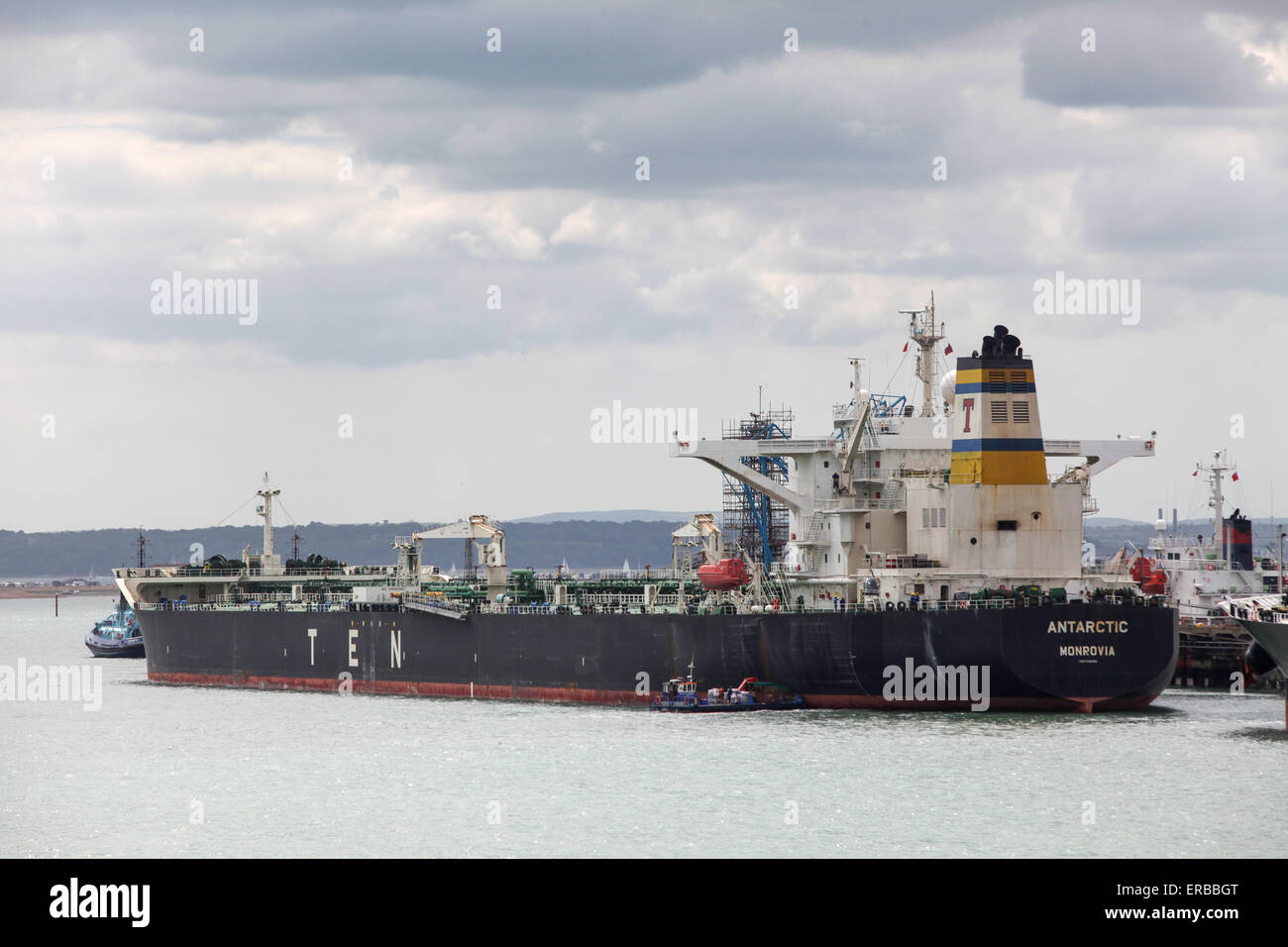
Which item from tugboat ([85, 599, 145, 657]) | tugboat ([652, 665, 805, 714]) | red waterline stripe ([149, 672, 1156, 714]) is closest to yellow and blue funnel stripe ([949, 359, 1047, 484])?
red waterline stripe ([149, 672, 1156, 714])

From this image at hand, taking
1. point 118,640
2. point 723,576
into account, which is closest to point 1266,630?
point 723,576

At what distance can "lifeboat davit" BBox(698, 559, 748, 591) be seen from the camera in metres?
58.8

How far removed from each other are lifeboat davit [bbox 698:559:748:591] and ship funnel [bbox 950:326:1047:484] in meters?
8.48

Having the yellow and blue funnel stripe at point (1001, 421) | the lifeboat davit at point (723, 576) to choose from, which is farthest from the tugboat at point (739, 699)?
the yellow and blue funnel stripe at point (1001, 421)

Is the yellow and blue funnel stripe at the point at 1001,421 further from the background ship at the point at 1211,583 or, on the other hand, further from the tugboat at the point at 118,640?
the tugboat at the point at 118,640

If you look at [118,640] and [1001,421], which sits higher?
[1001,421]

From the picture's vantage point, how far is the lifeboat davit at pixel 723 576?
193ft

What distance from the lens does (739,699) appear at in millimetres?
55344

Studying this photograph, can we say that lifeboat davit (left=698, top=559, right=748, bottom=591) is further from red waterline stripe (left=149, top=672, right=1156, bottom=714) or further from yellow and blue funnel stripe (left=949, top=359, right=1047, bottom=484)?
yellow and blue funnel stripe (left=949, top=359, right=1047, bottom=484)

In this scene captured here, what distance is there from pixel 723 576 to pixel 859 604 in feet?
16.2

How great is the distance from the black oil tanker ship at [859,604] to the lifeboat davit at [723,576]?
71mm

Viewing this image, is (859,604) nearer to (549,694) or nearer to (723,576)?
(723,576)
